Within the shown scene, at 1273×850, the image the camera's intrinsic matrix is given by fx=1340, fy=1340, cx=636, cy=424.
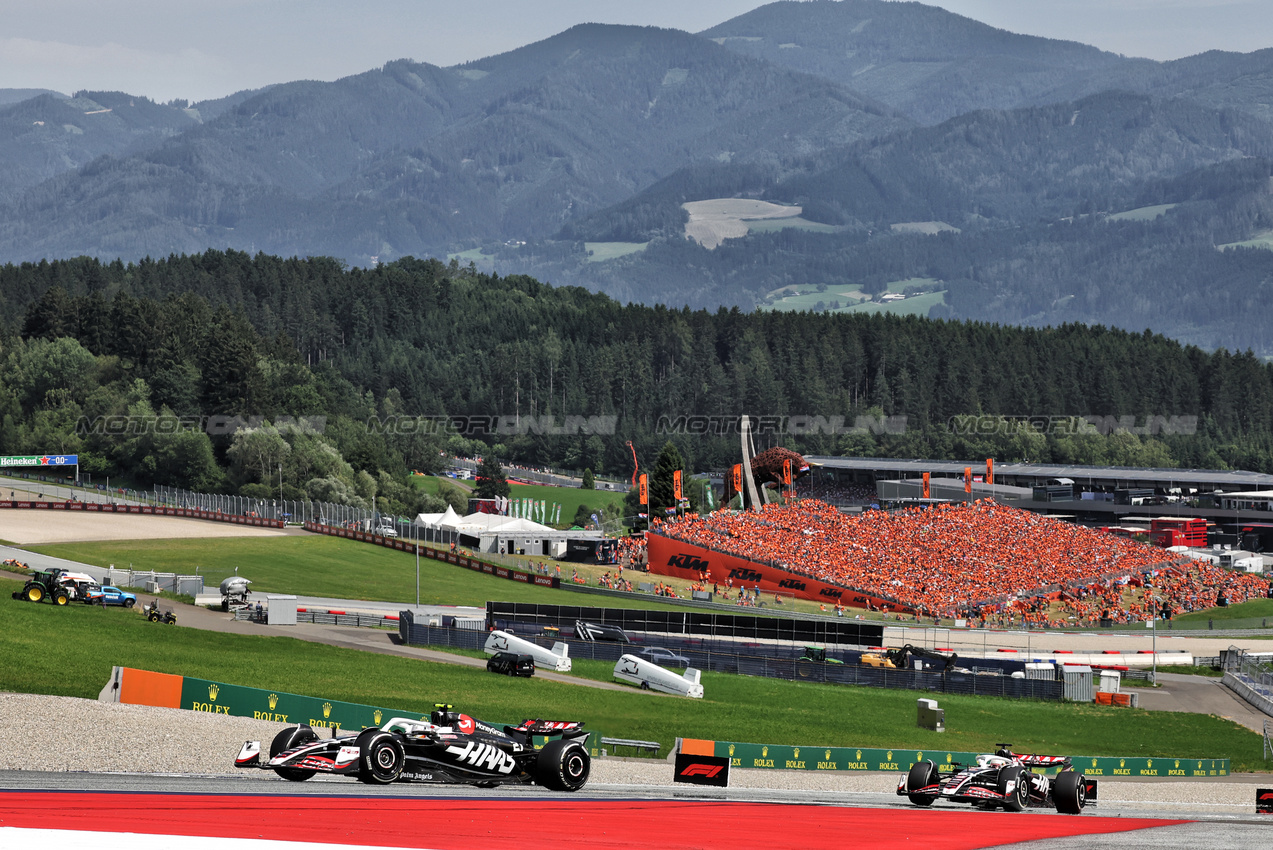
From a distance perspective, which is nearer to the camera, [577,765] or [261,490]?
[577,765]

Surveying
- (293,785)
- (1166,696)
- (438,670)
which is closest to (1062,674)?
(1166,696)

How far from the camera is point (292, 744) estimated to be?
22141mm

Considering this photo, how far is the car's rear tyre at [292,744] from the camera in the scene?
21797 mm

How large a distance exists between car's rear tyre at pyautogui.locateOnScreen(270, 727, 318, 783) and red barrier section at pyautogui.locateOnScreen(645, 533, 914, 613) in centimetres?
5899

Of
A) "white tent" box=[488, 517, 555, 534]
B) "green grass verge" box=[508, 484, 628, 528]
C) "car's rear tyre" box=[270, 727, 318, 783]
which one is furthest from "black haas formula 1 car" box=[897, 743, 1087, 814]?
"green grass verge" box=[508, 484, 628, 528]

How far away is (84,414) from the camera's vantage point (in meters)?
137

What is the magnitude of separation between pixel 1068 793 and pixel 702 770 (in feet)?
23.7

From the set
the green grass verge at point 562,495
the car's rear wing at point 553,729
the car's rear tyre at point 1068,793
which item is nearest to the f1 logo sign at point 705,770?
the car's rear wing at point 553,729

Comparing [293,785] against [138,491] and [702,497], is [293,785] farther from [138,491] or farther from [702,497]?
[702,497]

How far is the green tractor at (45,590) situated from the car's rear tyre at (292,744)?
3168 cm

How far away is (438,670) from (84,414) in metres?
104

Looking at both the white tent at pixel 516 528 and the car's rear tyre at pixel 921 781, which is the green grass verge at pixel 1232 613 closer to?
the white tent at pixel 516 528

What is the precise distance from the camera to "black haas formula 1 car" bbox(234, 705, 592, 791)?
2164 cm

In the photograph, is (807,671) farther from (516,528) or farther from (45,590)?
(516,528)
